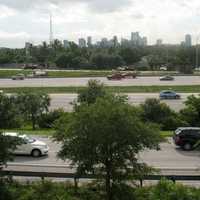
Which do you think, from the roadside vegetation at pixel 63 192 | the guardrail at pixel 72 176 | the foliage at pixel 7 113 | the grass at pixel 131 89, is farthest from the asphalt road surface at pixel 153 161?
the grass at pixel 131 89

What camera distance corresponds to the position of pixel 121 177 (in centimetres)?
1595

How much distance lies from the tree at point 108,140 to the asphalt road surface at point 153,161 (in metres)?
4.40

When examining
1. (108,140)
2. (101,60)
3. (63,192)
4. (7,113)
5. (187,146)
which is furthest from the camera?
(101,60)

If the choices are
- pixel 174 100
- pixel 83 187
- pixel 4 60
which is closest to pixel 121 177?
pixel 83 187

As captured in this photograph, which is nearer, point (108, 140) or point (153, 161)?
point (108, 140)

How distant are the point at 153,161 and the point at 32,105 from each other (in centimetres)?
1543

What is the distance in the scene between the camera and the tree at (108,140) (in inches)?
607

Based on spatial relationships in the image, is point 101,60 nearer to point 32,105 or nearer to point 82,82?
point 82,82

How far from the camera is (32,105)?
119ft

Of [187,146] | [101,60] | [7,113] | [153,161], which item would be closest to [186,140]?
[187,146]

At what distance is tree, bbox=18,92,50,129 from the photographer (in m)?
35.9

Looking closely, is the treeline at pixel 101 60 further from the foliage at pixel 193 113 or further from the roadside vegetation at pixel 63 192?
the roadside vegetation at pixel 63 192

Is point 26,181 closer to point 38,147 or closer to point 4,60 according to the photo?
point 38,147

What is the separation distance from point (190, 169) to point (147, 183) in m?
3.38
